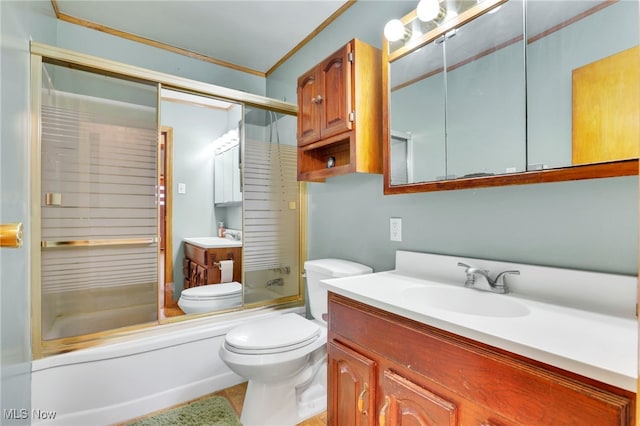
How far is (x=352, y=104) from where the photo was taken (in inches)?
58.7

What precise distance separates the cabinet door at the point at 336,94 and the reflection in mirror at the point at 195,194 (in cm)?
154

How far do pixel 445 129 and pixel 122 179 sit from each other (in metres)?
1.80

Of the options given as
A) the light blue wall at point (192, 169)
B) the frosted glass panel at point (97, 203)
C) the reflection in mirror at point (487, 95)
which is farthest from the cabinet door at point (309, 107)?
the light blue wall at point (192, 169)

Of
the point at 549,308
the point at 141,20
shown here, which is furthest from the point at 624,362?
the point at 141,20

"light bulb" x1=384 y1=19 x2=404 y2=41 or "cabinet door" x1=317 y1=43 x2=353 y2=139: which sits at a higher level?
"light bulb" x1=384 y1=19 x2=404 y2=41

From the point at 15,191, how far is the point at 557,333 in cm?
189

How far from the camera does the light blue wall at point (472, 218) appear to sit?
2.91ft

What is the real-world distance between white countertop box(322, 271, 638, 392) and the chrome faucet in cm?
4

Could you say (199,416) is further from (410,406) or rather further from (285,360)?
(410,406)

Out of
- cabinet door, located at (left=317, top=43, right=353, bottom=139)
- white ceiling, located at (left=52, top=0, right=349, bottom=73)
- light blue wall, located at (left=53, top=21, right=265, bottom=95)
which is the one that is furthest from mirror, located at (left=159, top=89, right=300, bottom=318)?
cabinet door, located at (left=317, top=43, right=353, bottom=139)

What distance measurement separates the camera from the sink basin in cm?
97

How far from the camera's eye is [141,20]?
205cm

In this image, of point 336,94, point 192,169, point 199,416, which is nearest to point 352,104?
point 336,94

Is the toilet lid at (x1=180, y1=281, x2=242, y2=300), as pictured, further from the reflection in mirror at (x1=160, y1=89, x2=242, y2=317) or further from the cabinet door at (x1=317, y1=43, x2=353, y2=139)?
the cabinet door at (x1=317, y1=43, x2=353, y2=139)
